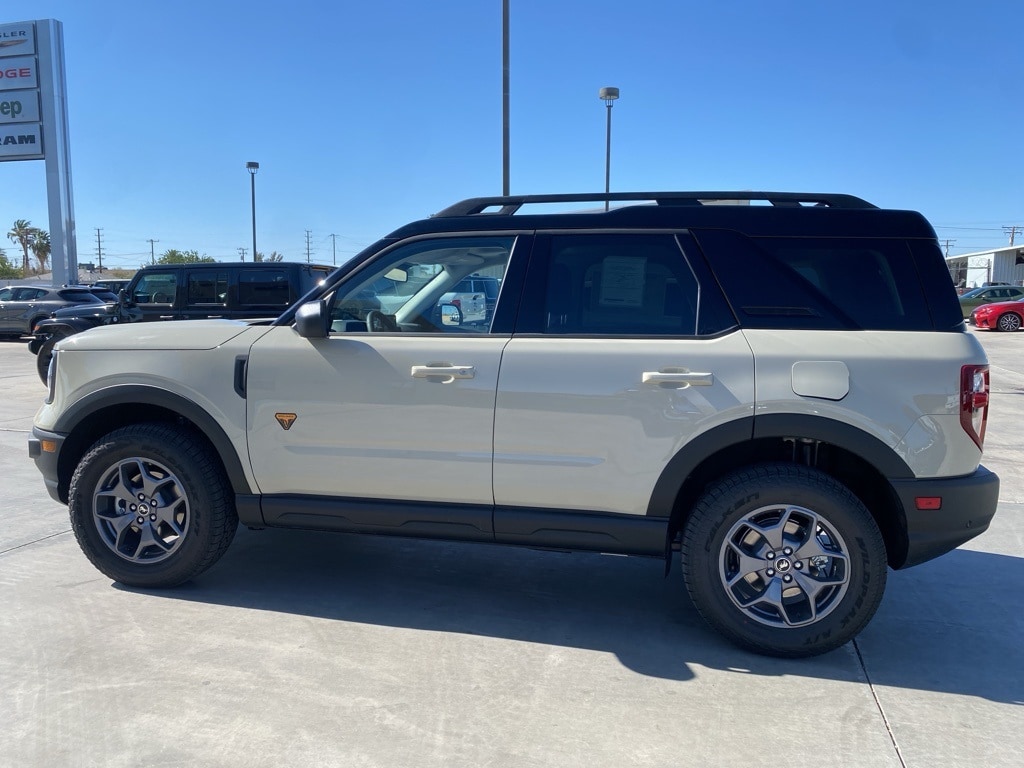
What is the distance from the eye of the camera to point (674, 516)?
3492 mm

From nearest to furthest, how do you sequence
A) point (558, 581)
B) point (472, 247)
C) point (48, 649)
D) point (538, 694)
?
point (538, 694) → point (48, 649) → point (472, 247) → point (558, 581)

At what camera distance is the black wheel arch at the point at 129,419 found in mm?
3779

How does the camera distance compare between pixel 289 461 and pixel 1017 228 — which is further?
pixel 1017 228

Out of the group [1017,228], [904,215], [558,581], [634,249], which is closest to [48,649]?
[558,581]

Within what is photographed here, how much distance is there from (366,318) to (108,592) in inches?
78.0

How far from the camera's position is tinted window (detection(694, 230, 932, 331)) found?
327 cm

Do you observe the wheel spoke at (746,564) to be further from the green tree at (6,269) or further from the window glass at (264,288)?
the green tree at (6,269)

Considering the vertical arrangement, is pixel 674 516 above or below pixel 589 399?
below

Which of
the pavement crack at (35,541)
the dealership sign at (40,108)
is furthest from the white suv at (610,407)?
the dealership sign at (40,108)

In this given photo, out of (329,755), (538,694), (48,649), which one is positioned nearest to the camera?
(329,755)

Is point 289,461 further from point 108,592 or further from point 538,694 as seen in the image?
point 538,694

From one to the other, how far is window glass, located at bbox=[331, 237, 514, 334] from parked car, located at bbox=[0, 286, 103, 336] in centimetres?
1853

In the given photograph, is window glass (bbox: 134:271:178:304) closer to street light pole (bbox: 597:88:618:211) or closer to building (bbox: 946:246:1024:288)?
street light pole (bbox: 597:88:618:211)

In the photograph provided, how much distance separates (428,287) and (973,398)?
2.49 meters
